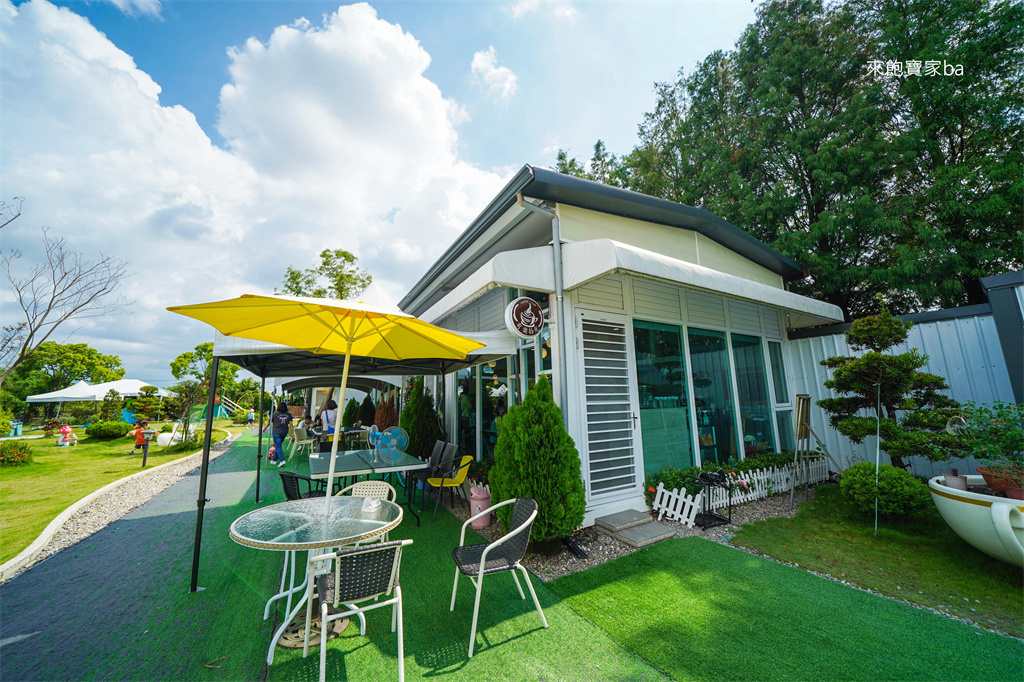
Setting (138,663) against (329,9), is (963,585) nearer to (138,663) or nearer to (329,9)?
(138,663)

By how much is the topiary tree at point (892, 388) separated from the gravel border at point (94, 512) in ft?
35.6

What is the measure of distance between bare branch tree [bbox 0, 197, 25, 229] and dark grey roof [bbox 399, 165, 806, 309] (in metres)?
8.91

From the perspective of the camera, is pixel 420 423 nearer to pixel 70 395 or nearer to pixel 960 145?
pixel 960 145

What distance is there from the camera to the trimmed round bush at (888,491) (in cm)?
486

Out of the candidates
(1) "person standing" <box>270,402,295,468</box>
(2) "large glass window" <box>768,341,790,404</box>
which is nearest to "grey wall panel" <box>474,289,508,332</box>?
(2) "large glass window" <box>768,341,790,404</box>

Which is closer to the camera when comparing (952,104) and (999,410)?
(999,410)

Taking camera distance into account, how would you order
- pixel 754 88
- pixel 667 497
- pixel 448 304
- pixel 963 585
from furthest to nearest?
pixel 754 88 → pixel 448 304 → pixel 667 497 → pixel 963 585

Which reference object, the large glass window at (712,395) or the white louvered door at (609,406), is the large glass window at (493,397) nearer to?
the white louvered door at (609,406)

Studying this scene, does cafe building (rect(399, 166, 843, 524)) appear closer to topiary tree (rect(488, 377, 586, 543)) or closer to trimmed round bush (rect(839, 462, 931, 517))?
topiary tree (rect(488, 377, 586, 543))

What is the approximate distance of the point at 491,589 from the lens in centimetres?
362

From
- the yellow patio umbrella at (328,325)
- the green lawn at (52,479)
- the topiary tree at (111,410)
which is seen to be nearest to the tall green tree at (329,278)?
the green lawn at (52,479)

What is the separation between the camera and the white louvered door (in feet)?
17.1

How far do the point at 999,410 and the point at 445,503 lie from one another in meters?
7.39

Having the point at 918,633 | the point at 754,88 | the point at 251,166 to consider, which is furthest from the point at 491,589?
the point at 754,88
